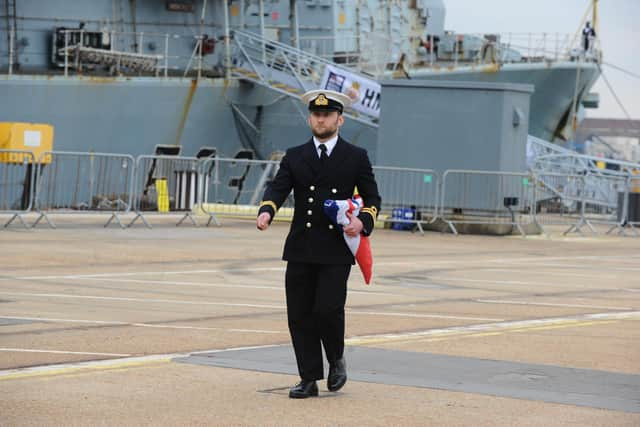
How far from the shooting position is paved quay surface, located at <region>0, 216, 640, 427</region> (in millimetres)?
6547

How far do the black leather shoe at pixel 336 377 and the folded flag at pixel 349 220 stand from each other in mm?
494

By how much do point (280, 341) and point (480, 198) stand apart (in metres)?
15.4

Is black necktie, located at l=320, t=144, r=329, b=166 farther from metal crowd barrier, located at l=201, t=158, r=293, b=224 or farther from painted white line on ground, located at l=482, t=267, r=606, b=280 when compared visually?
metal crowd barrier, located at l=201, t=158, r=293, b=224

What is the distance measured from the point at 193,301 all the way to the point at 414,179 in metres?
13.0

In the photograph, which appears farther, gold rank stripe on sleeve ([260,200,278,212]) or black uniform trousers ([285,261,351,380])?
gold rank stripe on sleeve ([260,200,278,212])

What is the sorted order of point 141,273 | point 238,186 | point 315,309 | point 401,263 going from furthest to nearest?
point 238,186, point 401,263, point 141,273, point 315,309

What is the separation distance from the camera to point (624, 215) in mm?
26828

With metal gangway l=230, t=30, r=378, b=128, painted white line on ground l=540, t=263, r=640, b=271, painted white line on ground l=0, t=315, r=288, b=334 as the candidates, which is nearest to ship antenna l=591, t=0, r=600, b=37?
metal gangway l=230, t=30, r=378, b=128

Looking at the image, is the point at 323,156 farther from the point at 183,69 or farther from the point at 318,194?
the point at 183,69

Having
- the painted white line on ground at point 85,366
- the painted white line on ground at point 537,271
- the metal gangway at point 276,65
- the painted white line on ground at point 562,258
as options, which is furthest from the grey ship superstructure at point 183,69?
the painted white line on ground at point 85,366

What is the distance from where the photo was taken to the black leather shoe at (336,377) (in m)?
7.09

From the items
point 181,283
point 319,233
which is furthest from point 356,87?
point 319,233

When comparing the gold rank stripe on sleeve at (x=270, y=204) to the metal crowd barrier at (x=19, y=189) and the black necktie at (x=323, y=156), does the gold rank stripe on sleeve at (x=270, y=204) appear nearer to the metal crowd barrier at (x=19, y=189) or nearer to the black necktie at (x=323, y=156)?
the black necktie at (x=323, y=156)

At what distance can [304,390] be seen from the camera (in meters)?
6.95
